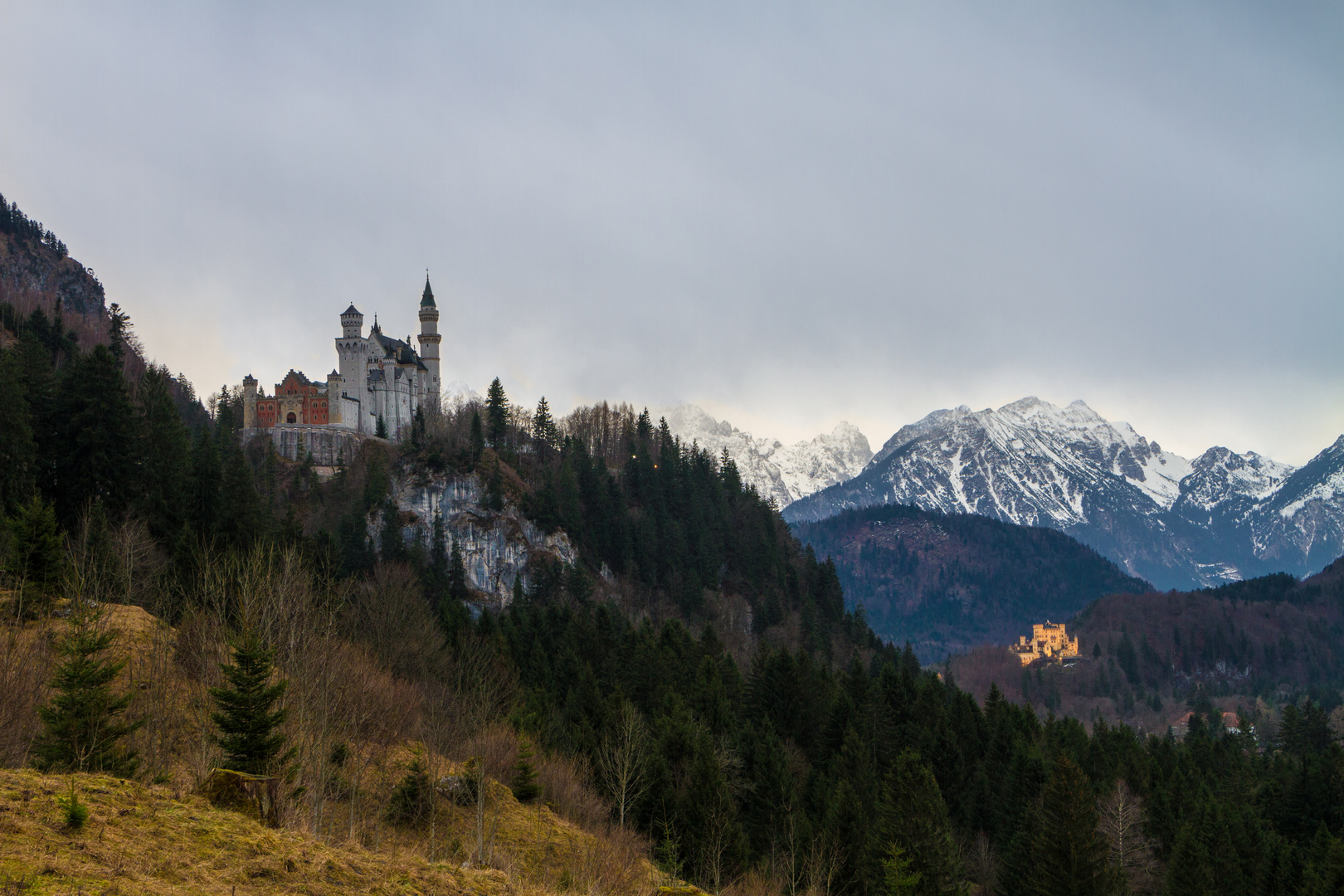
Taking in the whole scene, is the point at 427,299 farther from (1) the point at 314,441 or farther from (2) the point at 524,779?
(2) the point at 524,779

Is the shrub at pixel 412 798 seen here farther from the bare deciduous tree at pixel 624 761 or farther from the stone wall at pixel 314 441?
the stone wall at pixel 314 441

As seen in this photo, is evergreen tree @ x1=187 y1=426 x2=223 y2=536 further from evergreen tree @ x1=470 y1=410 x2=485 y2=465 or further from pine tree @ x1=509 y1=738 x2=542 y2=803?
evergreen tree @ x1=470 y1=410 x2=485 y2=465

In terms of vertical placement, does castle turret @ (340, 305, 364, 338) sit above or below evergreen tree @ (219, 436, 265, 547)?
above

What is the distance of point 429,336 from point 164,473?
106125mm

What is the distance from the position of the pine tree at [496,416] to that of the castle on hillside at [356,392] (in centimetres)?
1192

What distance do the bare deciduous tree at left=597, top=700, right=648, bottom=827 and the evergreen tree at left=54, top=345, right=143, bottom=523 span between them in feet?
110

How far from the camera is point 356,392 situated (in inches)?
5817

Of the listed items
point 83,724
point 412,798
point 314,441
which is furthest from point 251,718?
point 314,441

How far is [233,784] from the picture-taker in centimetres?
1853

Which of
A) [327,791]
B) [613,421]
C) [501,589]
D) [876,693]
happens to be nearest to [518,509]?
[501,589]

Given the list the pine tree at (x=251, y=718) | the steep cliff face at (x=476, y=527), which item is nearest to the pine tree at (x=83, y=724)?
the pine tree at (x=251, y=718)

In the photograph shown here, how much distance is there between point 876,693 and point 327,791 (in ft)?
204

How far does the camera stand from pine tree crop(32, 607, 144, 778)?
863 inches

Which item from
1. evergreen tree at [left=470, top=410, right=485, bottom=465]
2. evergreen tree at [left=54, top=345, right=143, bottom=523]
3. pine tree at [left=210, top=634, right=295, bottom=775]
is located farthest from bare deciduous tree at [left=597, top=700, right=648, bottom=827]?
evergreen tree at [left=470, top=410, right=485, bottom=465]
